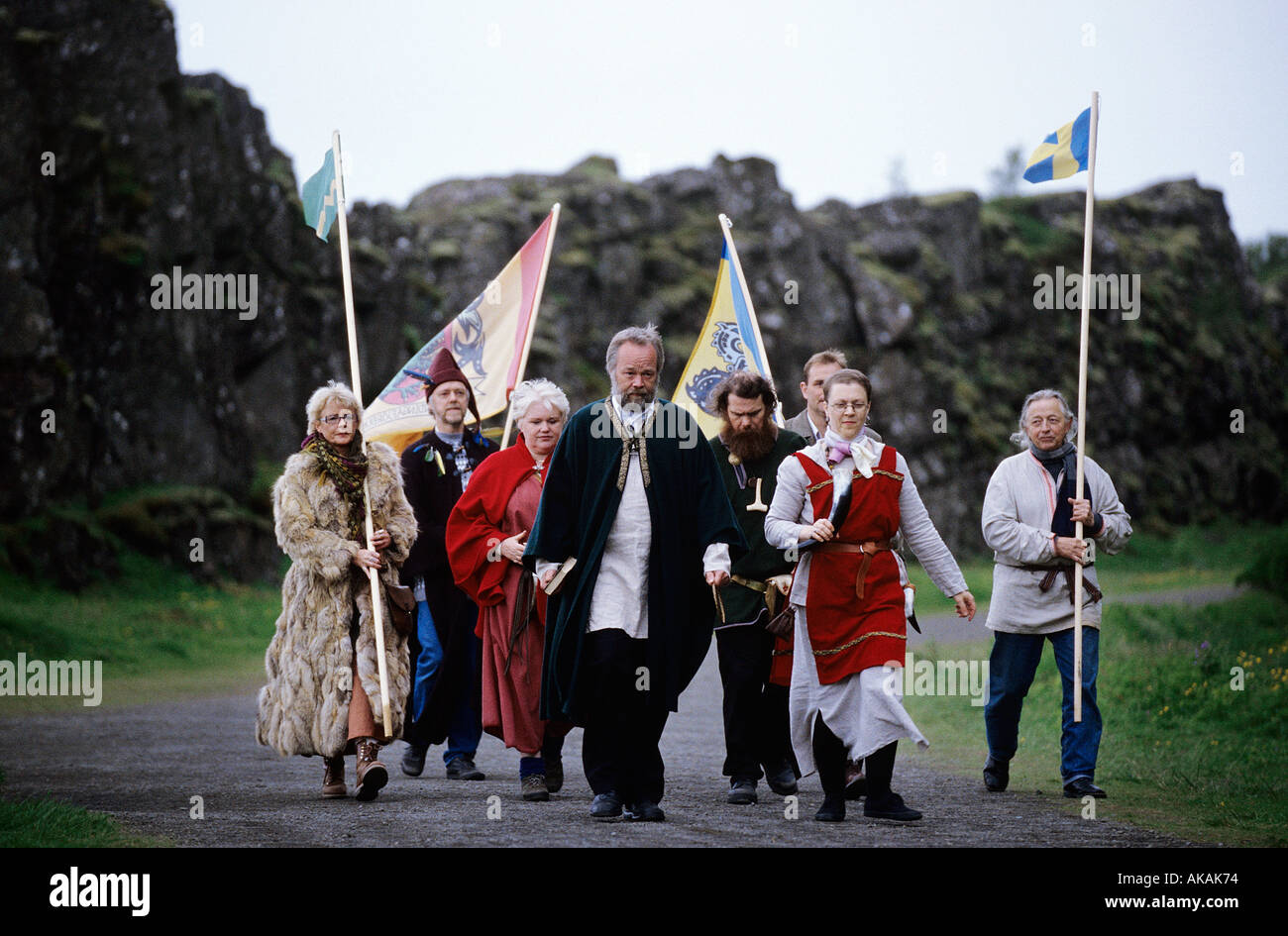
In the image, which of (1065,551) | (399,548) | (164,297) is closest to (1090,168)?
(1065,551)

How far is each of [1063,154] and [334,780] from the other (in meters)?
5.72

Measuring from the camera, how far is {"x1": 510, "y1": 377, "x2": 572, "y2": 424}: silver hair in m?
9.12

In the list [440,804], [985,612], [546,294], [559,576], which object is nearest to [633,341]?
[559,576]

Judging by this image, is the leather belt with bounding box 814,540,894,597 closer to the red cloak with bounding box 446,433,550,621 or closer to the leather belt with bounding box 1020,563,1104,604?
the leather belt with bounding box 1020,563,1104,604

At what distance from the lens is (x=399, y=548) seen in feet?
28.6

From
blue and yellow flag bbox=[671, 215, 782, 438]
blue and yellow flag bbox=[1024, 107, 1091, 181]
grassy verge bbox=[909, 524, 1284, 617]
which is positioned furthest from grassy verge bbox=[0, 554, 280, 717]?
grassy verge bbox=[909, 524, 1284, 617]

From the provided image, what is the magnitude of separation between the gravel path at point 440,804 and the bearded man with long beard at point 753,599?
28 centimetres

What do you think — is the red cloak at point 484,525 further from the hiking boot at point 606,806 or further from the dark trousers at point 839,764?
the dark trousers at point 839,764

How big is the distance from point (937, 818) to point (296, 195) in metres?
23.4

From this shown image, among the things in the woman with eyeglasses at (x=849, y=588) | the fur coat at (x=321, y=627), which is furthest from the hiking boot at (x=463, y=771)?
the woman with eyeglasses at (x=849, y=588)

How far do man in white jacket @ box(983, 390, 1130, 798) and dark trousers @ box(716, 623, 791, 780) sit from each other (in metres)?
1.30

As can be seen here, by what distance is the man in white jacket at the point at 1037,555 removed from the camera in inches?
344

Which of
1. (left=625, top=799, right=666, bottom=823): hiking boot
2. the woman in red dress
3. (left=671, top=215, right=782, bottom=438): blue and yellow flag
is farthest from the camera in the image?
(left=671, top=215, right=782, bottom=438): blue and yellow flag

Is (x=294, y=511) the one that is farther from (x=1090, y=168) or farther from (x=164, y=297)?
(x=164, y=297)
